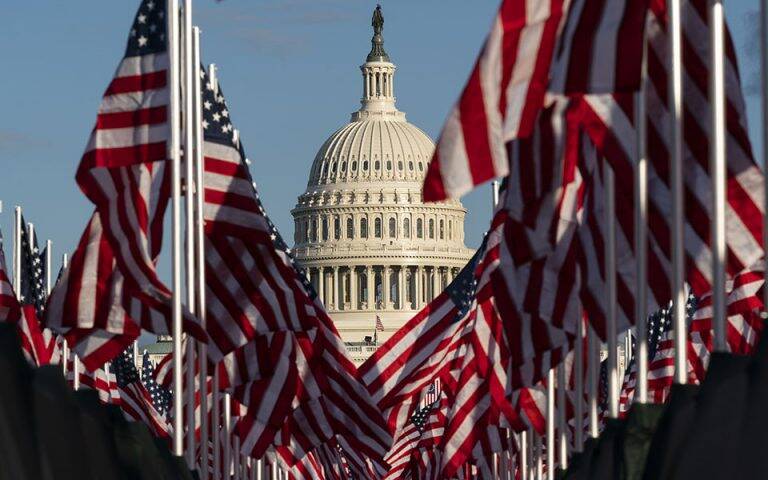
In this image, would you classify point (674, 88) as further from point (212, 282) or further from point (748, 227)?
point (212, 282)

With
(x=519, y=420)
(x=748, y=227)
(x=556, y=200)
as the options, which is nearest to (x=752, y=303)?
(x=519, y=420)

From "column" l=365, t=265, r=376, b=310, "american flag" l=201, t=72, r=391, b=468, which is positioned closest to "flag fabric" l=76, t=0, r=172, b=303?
"american flag" l=201, t=72, r=391, b=468

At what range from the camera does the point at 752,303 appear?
1206 inches

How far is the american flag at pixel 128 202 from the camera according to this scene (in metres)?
23.2

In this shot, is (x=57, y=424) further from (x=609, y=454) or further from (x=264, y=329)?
(x=264, y=329)

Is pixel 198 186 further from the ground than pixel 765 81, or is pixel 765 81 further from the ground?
pixel 198 186

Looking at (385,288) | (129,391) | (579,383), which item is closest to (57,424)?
(579,383)

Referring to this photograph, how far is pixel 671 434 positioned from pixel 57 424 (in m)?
3.99

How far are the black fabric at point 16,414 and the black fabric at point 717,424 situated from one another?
3739 mm

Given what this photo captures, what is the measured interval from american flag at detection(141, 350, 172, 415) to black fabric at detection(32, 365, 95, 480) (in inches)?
1688

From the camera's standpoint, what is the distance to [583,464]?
25.5m

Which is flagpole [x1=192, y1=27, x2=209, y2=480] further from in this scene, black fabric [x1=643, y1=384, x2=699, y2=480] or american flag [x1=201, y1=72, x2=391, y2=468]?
black fabric [x1=643, y1=384, x2=699, y2=480]

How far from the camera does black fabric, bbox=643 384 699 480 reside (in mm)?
15750

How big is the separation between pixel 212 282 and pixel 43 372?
1354cm
